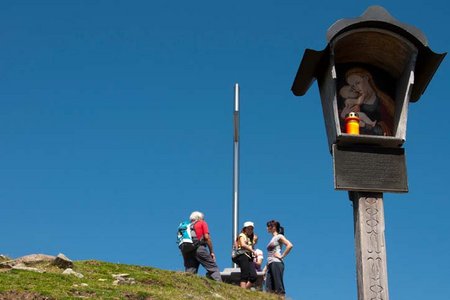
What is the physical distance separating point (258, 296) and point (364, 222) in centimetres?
283

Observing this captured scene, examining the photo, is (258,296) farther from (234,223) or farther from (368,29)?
(234,223)

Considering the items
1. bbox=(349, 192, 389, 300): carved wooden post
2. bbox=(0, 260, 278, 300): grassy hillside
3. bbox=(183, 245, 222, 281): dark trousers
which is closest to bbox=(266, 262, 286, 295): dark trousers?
bbox=(0, 260, 278, 300): grassy hillside

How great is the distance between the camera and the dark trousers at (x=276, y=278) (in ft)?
51.6

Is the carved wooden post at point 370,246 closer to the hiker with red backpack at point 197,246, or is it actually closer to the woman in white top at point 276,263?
the woman in white top at point 276,263

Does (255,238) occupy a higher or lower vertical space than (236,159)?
lower

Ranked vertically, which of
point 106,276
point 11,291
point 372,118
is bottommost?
point 11,291

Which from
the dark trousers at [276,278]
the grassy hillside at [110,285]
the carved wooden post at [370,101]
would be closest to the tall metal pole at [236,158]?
the dark trousers at [276,278]

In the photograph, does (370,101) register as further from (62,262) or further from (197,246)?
(62,262)

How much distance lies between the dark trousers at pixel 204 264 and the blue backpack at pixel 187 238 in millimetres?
147

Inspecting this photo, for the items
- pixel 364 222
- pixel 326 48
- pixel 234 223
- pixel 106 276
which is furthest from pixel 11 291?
pixel 234 223

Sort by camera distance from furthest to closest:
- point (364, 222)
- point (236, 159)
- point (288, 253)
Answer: point (236, 159), point (288, 253), point (364, 222)

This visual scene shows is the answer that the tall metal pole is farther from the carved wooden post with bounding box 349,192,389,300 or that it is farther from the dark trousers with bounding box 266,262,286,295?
the carved wooden post with bounding box 349,192,389,300

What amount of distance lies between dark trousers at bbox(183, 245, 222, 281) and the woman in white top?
1.12 meters

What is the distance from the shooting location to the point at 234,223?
74.0ft
